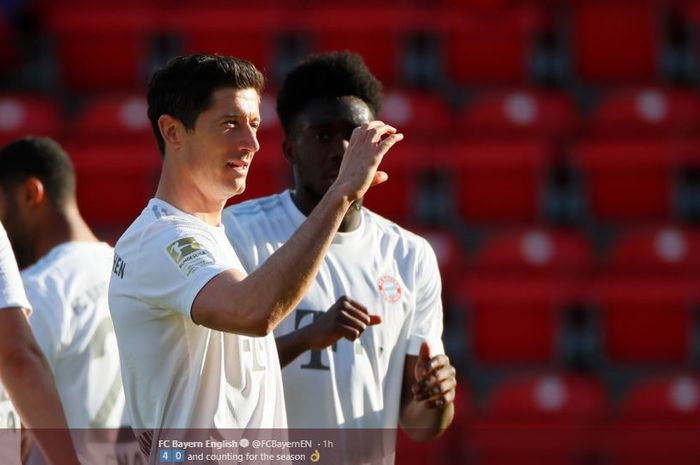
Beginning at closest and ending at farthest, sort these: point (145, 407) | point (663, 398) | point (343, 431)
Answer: point (145, 407), point (343, 431), point (663, 398)

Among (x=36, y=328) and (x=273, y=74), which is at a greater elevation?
(x=273, y=74)

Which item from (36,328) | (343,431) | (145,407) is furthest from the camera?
(36,328)

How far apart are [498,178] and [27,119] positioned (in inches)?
113

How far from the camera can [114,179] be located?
328 inches

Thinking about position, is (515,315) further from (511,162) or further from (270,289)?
(270,289)

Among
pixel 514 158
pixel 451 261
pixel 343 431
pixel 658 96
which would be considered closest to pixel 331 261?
pixel 343 431

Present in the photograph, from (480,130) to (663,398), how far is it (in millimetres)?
1973

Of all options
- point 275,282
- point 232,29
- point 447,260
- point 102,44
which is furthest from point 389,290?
point 102,44

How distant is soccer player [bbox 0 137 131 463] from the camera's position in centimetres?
438

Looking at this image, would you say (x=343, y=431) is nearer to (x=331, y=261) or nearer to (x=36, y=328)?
(x=331, y=261)

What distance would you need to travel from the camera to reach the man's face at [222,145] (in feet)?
10.6

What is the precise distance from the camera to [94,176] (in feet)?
27.3

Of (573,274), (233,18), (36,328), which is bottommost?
(36,328)

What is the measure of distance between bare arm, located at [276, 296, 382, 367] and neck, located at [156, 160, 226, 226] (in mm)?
484
